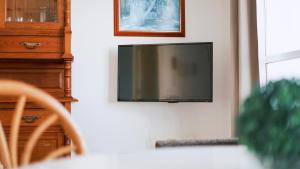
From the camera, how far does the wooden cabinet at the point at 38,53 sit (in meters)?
3.17

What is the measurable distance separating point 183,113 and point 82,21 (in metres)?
1.22

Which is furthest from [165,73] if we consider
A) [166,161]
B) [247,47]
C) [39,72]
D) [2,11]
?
[166,161]

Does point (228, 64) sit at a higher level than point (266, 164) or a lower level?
higher

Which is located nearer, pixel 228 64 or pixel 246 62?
pixel 246 62

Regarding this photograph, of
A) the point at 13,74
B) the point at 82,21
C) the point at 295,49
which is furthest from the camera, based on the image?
the point at 82,21

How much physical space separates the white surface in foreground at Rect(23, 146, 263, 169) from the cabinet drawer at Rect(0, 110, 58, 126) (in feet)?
7.64

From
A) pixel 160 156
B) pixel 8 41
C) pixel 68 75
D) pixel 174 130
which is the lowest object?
pixel 174 130

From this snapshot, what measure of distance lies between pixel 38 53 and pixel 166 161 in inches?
102

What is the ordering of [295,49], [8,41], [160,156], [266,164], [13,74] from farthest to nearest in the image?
1. [13,74]
2. [8,41]
3. [295,49]
4. [160,156]
5. [266,164]

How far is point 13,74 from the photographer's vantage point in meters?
3.51

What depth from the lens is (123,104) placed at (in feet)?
12.5

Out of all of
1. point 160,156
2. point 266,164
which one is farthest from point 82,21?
point 266,164

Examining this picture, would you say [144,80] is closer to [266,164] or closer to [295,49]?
[295,49]

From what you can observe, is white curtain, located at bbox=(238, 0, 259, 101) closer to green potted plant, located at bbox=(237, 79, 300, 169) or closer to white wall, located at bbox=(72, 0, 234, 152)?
white wall, located at bbox=(72, 0, 234, 152)
